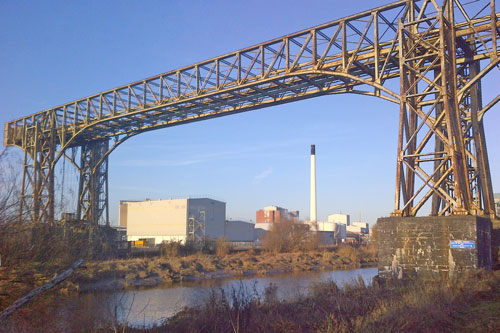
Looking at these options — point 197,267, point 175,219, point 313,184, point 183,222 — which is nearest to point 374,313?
point 197,267

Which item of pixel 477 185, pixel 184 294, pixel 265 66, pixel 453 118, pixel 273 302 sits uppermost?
pixel 265 66

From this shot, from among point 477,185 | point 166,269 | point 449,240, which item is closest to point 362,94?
point 477,185

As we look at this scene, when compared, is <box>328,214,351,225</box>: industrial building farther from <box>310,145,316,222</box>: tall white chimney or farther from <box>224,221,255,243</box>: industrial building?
<box>224,221,255,243</box>: industrial building

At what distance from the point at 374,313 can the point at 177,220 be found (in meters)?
56.3

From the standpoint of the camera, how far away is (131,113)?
3158 centimetres

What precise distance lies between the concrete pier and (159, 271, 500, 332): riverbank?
1495mm

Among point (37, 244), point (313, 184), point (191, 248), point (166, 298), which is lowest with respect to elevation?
point (166, 298)

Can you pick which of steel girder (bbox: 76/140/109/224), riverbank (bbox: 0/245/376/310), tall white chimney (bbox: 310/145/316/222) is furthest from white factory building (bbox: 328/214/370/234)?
steel girder (bbox: 76/140/109/224)

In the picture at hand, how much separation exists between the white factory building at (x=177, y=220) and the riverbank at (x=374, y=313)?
4882 centimetres

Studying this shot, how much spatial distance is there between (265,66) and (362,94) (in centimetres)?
587

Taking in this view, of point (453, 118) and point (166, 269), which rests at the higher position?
point (453, 118)

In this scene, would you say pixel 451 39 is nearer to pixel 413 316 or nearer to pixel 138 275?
pixel 413 316

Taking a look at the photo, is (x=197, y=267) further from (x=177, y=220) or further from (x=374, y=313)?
(x=374, y=313)

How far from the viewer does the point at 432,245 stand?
15594 millimetres
